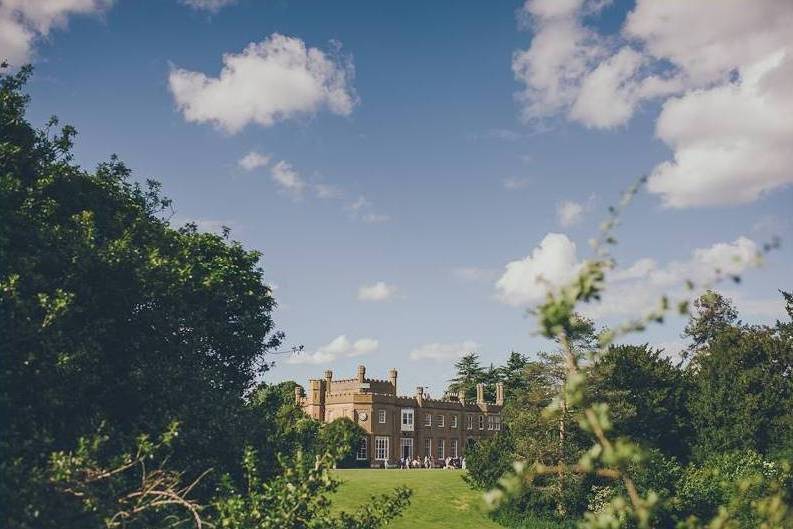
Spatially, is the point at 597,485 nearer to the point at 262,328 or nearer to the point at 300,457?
the point at 262,328

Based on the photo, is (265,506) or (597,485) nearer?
(265,506)

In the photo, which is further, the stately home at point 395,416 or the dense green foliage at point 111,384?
the stately home at point 395,416

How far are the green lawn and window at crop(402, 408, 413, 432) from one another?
27504 mm

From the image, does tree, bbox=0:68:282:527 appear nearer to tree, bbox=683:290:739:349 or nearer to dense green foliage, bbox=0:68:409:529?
dense green foliage, bbox=0:68:409:529

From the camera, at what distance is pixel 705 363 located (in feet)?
196

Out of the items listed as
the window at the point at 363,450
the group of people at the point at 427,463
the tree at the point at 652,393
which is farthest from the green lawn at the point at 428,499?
the window at the point at 363,450

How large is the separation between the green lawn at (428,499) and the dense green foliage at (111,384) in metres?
17.3

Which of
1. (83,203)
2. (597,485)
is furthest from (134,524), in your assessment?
(597,485)

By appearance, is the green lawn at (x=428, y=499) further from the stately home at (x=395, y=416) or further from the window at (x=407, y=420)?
the window at (x=407, y=420)

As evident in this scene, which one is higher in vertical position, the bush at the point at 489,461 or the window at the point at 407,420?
the window at the point at 407,420

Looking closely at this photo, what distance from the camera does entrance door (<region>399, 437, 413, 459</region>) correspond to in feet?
271

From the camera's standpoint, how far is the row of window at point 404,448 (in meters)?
78.4

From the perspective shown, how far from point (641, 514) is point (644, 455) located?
38 centimetres

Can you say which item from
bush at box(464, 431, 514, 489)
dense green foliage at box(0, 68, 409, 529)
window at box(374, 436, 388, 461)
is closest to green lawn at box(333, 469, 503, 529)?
bush at box(464, 431, 514, 489)
